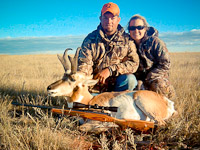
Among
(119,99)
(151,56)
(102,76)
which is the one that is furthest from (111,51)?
(119,99)

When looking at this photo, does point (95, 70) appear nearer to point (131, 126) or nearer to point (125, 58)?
point (125, 58)

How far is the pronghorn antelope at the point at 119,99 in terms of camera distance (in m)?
3.65

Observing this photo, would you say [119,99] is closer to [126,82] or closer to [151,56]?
[126,82]

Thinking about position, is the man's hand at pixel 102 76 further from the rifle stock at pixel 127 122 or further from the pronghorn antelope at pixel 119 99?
the rifle stock at pixel 127 122

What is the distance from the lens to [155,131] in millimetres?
3482

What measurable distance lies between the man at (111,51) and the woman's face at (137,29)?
20 centimetres

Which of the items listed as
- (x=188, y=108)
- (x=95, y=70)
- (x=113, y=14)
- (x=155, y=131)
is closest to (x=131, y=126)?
(x=155, y=131)

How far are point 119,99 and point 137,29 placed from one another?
2.57 m

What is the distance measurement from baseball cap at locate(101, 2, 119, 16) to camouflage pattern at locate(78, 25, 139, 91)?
55 centimetres

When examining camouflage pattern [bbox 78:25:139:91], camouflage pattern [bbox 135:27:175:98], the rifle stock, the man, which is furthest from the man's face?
the rifle stock

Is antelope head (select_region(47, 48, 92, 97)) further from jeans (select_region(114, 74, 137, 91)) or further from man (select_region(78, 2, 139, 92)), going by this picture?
jeans (select_region(114, 74, 137, 91))

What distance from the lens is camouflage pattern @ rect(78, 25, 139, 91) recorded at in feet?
17.1

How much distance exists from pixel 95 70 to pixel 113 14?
181 centimetres

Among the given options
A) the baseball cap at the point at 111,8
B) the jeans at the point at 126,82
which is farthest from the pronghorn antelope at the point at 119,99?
the baseball cap at the point at 111,8
